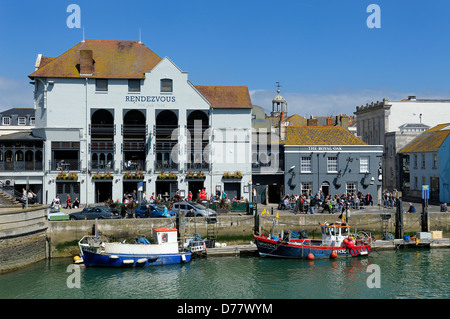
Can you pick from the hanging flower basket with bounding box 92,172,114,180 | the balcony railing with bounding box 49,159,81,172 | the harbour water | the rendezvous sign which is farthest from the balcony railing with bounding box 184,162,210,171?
the harbour water

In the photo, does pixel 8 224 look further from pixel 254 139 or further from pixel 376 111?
pixel 376 111

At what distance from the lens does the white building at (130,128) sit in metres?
49.8

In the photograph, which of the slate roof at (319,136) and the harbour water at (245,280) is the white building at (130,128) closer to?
the slate roof at (319,136)

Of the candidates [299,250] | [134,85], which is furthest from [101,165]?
[299,250]

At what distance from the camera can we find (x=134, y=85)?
5088cm

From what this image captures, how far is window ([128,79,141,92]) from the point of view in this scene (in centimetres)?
5081

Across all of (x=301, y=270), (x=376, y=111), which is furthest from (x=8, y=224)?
(x=376, y=111)

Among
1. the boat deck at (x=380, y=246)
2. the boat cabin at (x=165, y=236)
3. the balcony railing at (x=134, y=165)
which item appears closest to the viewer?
the boat cabin at (x=165, y=236)

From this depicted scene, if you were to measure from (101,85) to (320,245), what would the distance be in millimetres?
26538

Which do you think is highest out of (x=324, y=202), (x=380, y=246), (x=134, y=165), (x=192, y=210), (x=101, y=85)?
(x=101, y=85)

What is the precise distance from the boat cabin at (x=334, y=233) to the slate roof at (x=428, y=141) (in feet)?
80.9

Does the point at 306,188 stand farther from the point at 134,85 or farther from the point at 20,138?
the point at 20,138

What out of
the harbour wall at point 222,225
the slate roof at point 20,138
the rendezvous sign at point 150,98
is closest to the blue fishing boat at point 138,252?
the harbour wall at point 222,225

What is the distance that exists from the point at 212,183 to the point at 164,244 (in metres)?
16.9
